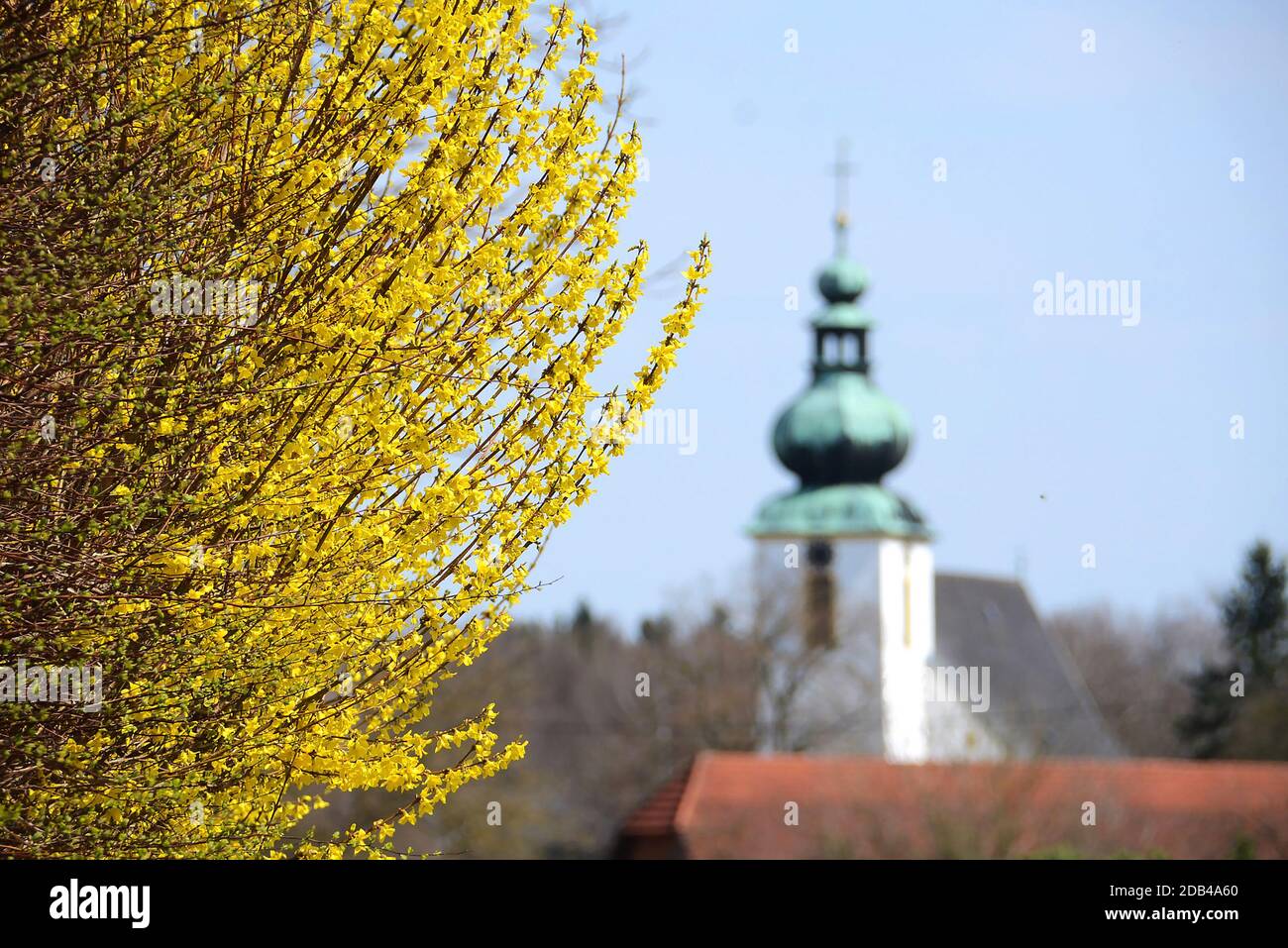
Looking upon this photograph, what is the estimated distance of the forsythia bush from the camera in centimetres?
600

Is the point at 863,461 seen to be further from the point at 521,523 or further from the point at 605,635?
the point at 521,523

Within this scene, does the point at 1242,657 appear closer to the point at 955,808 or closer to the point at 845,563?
the point at 845,563

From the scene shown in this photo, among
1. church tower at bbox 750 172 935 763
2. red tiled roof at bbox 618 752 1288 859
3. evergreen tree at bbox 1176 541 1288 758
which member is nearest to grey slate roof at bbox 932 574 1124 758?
church tower at bbox 750 172 935 763

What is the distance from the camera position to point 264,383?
6293mm

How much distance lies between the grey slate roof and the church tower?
57.9 inches

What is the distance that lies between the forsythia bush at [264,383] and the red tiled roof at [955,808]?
76.4 ft

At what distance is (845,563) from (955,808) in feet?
108

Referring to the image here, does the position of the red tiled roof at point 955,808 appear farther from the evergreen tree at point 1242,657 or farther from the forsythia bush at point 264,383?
the forsythia bush at point 264,383

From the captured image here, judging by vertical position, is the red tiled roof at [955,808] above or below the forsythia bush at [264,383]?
below

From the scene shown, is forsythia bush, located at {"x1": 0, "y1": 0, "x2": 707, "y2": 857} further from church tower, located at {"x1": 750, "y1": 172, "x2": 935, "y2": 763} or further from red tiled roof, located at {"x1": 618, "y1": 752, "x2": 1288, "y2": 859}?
church tower, located at {"x1": 750, "y1": 172, "x2": 935, "y2": 763}

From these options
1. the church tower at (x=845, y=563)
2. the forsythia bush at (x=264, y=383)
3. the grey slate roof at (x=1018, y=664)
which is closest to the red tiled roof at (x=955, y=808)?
the church tower at (x=845, y=563)

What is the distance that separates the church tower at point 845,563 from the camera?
62781 millimetres

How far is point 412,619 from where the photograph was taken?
6582 millimetres
